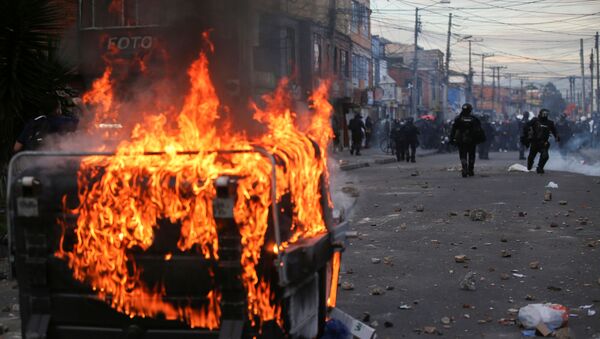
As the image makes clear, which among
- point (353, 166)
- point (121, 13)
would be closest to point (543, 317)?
point (121, 13)

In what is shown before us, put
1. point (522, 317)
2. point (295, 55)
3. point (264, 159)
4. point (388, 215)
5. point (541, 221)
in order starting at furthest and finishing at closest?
point (295, 55) < point (388, 215) < point (541, 221) < point (522, 317) < point (264, 159)

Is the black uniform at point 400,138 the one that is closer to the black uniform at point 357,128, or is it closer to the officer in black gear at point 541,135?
the black uniform at point 357,128

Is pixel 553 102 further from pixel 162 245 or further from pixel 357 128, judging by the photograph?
pixel 162 245

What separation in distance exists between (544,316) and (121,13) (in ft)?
43.0

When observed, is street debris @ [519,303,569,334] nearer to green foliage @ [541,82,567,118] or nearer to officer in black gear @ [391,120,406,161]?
officer in black gear @ [391,120,406,161]

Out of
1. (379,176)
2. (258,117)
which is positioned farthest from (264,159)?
(379,176)

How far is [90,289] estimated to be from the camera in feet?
12.4

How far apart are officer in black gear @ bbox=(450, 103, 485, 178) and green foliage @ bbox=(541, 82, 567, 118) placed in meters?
73.9

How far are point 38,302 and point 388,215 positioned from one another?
26.7 ft

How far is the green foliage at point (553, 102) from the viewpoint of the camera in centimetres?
10564

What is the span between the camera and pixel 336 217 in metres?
4.72

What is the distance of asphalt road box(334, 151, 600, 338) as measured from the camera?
5.58m

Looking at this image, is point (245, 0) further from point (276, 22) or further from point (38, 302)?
point (38, 302)

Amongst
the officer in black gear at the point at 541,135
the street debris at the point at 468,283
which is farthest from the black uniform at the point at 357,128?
the street debris at the point at 468,283
